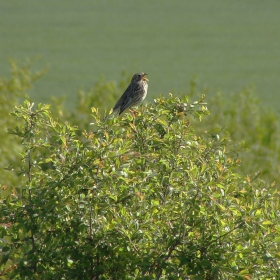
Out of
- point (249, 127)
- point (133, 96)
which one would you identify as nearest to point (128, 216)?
point (133, 96)

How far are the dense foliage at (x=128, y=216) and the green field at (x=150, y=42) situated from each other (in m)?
25.1

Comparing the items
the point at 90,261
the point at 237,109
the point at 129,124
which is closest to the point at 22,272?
the point at 90,261

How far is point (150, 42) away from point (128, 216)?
37.4m

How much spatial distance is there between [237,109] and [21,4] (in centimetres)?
3476

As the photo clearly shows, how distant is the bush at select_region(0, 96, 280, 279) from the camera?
223 inches

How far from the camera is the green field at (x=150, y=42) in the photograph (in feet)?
115

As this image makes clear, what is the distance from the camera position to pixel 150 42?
42.7 m

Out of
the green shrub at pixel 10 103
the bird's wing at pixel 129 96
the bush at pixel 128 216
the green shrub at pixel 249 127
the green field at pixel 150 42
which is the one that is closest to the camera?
the bush at pixel 128 216

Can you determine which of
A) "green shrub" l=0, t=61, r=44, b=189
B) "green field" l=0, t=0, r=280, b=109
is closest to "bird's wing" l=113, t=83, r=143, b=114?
"green shrub" l=0, t=61, r=44, b=189

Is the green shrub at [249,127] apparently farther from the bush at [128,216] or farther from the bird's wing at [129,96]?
the bush at [128,216]

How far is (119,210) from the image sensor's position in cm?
590

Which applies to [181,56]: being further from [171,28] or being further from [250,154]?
[250,154]

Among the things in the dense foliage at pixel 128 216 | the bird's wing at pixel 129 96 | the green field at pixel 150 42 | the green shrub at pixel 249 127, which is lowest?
the green field at pixel 150 42

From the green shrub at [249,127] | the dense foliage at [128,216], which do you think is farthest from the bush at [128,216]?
the green shrub at [249,127]
